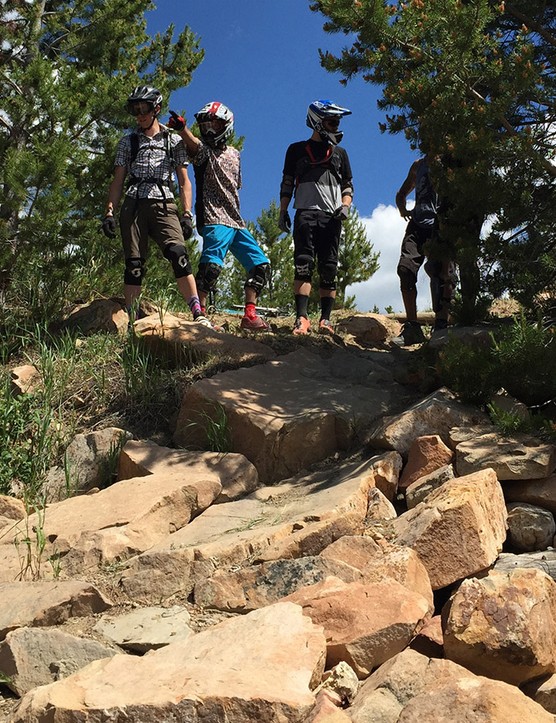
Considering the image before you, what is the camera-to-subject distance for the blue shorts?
231 inches

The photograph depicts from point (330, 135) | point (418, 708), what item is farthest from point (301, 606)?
point (330, 135)

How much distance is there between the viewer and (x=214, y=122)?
19.2ft

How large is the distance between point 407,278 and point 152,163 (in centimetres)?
229

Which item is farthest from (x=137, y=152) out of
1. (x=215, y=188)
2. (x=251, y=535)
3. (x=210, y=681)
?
(x=210, y=681)

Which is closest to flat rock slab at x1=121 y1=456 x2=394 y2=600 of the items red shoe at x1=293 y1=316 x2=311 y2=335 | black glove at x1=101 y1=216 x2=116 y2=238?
red shoe at x1=293 y1=316 x2=311 y2=335

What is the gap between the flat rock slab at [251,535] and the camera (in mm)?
3270

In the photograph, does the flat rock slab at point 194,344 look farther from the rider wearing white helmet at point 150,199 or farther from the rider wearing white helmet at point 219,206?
the rider wearing white helmet at point 219,206

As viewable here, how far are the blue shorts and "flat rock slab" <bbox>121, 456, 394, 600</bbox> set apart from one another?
2480 mm

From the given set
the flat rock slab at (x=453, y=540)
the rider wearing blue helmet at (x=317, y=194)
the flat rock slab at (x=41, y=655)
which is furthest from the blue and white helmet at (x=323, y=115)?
the flat rock slab at (x=41, y=655)

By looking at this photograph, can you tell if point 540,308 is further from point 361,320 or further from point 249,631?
point 249,631

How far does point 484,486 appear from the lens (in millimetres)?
3293

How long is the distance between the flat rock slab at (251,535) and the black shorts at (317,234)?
244 centimetres

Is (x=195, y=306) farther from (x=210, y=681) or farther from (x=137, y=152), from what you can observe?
(x=210, y=681)

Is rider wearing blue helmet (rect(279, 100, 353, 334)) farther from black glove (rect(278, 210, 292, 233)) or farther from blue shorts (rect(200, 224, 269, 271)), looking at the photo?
blue shorts (rect(200, 224, 269, 271))
